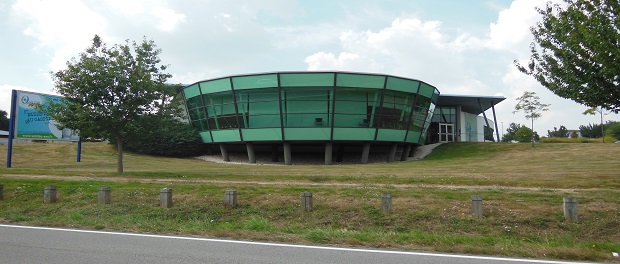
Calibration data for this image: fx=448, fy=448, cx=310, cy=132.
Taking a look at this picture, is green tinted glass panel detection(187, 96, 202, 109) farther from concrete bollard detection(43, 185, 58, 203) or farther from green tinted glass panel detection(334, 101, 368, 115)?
concrete bollard detection(43, 185, 58, 203)

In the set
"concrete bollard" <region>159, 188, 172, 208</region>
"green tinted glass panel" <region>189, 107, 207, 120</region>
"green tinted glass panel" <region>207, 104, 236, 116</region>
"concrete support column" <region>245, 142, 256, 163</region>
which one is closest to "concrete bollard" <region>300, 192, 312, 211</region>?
"concrete bollard" <region>159, 188, 172, 208</region>

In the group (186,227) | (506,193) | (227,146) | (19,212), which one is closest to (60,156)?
(227,146)

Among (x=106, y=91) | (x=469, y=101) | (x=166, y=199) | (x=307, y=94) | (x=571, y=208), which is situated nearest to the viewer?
(x=571, y=208)

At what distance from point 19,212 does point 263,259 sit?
30.2 ft

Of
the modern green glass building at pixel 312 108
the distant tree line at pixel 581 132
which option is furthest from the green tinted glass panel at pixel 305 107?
the distant tree line at pixel 581 132

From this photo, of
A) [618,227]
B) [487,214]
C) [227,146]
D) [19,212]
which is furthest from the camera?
[227,146]

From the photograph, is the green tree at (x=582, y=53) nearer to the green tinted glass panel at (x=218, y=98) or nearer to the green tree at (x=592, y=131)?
the green tinted glass panel at (x=218, y=98)

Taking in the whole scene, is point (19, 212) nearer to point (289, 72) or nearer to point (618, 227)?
point (618, 227)

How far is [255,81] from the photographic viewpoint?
3688 cm

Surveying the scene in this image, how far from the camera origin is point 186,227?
31.9 feet

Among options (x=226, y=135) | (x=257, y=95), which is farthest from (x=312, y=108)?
(x=226, y=135)

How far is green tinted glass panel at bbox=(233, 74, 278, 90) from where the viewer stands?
120 feet

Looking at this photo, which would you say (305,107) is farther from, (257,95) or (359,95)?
(359,95)

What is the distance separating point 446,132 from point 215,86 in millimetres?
30945
